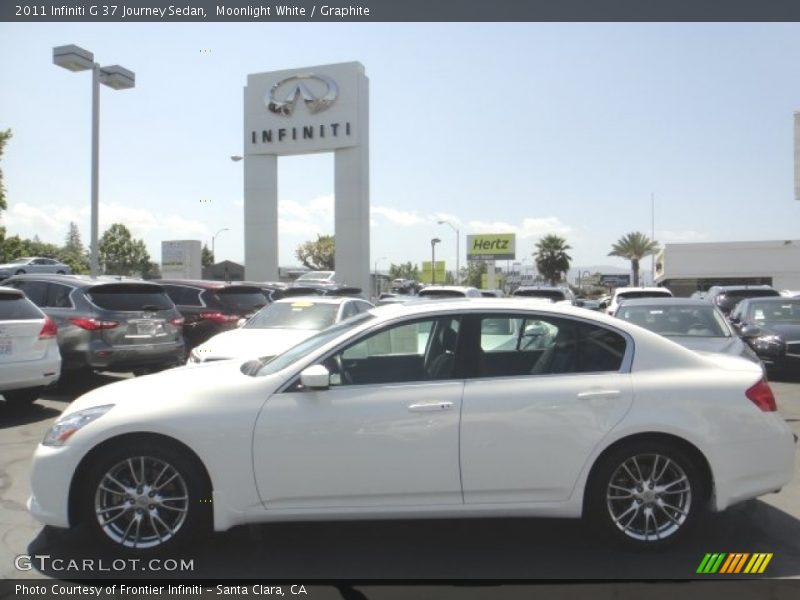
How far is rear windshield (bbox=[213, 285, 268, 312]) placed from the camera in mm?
13102

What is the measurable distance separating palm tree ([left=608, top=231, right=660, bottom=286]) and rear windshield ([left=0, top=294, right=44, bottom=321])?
67416 mm

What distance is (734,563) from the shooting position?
13.3 ft

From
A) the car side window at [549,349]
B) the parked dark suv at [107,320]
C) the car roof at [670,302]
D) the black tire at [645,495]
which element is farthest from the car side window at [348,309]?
the black tire at [645,495]

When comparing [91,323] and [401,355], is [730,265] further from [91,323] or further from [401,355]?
[401,355]

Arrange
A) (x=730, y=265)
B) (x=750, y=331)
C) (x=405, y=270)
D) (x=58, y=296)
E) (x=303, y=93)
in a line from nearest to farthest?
(x=58, y=296) < (x=750, y=331) < (x=303, y=93) < (x=730, y=265) < (x=405, y=270)

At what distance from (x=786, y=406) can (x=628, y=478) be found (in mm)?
6073

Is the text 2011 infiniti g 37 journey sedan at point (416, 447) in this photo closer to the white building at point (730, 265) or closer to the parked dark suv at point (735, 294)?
the parked dark suv at point (735, 294)

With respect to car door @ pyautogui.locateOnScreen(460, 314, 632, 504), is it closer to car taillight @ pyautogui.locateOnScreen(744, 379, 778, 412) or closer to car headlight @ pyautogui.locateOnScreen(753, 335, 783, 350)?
car taillight @ pyautogui.locateOnScreen(744, 379, 778, 412)

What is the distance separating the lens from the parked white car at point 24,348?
7.71 meters

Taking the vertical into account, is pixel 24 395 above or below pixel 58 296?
below

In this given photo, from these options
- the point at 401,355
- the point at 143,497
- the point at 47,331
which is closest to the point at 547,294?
the point at 47,331

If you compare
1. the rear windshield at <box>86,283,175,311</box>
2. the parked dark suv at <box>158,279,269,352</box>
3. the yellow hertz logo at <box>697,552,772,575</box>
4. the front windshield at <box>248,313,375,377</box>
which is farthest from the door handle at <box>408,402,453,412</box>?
the parked dark suv at <box>158,279,269,352</box>

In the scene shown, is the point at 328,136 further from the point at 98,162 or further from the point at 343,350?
the point at 343,350

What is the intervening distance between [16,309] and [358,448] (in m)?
5.81
